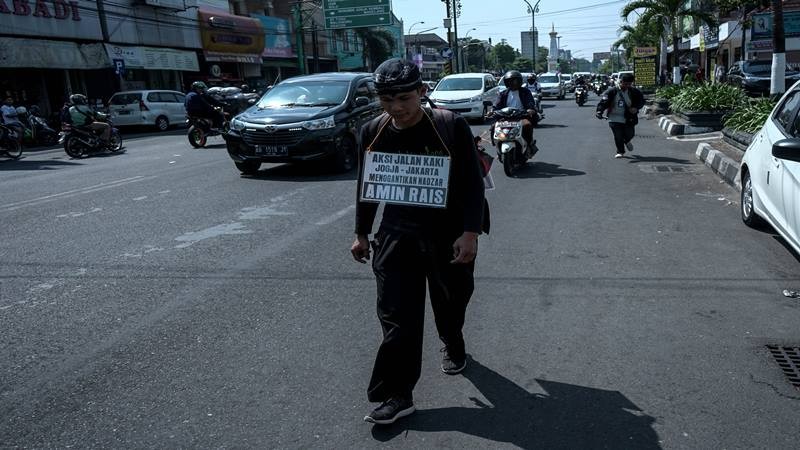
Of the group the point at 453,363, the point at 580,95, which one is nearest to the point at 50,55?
the point at 580,95

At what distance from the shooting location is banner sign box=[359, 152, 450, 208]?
3.23 meters

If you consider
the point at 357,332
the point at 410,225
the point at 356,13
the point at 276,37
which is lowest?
the point at 357,332

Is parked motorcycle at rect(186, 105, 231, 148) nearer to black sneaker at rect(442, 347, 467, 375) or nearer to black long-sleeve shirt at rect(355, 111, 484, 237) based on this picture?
black sneaker at rect(442, 347, 467, 375)

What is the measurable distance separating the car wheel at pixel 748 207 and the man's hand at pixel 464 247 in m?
4.58

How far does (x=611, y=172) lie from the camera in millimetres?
10961

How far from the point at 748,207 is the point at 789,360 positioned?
11.7 feet

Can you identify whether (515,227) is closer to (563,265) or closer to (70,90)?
(563,265)

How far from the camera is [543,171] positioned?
11219mm

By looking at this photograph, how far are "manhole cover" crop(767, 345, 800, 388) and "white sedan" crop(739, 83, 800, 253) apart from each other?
3.83ft

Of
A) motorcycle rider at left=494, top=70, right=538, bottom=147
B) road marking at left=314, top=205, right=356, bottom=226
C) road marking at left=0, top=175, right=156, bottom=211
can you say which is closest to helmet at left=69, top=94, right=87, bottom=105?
road marking at left=0, top=175, right=156, bottom=211

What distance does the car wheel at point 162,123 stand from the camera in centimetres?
2680

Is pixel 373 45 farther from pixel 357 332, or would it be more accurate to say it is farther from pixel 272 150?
pixel 357 332

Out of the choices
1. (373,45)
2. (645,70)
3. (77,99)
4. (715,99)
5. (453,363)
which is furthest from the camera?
(373,45)

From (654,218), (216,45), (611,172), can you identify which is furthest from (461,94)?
(216,45)
